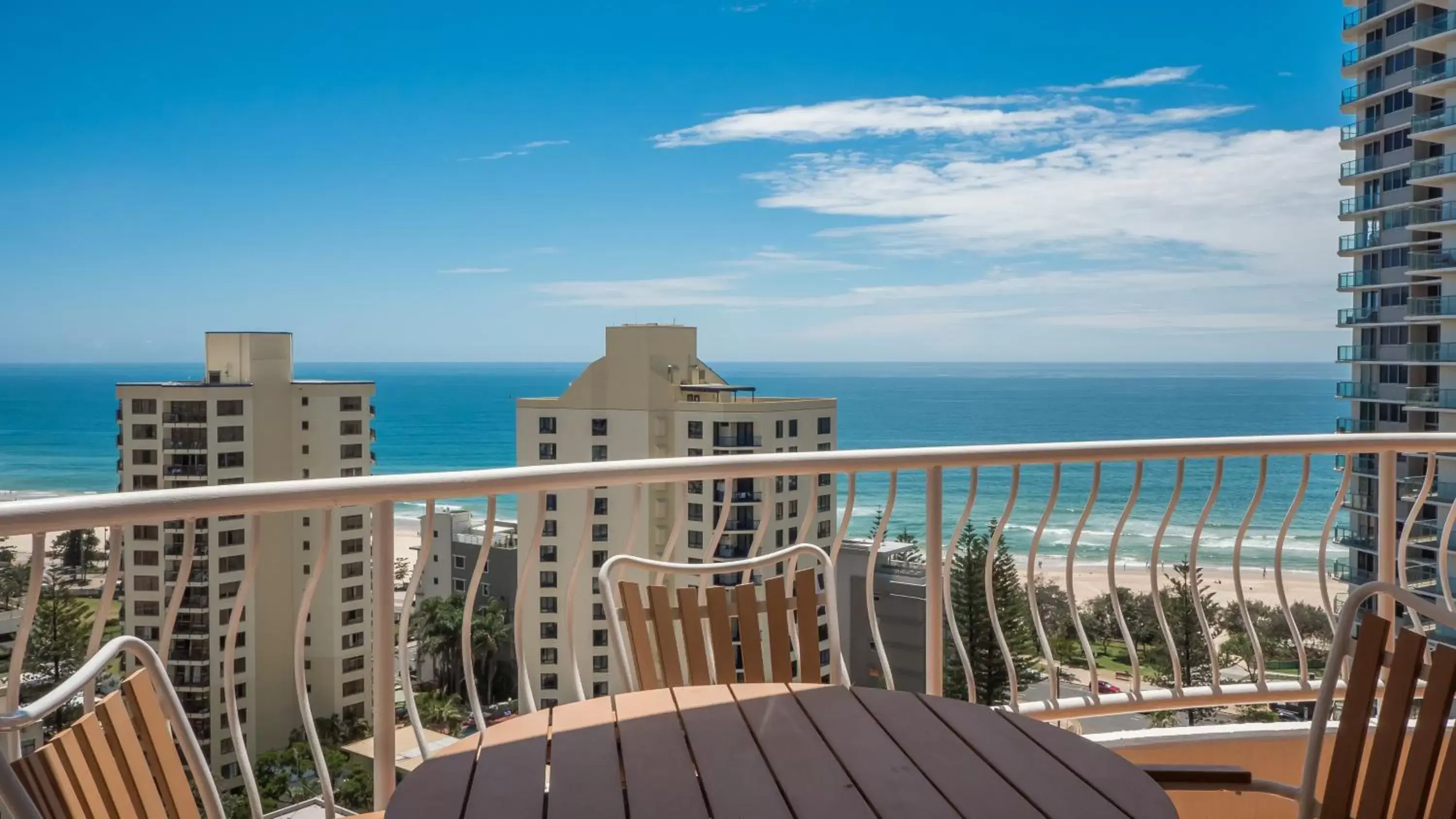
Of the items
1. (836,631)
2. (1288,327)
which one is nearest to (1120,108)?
(1288,327)

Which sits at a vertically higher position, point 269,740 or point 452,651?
point 452,651

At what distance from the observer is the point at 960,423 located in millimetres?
51062

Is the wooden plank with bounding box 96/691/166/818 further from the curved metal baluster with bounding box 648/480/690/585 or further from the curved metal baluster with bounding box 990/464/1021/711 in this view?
the curved metal baluster with bounding box 990/464/1021/711

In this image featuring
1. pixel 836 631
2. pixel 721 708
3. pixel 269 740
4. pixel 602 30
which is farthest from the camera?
pixel 602 30

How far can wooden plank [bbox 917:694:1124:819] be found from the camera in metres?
1.29

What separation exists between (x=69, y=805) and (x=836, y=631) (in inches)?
54.7

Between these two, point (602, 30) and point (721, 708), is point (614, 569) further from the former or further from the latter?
point (602, 30)

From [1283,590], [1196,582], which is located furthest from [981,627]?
[1283,590]

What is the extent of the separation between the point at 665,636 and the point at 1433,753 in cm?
134

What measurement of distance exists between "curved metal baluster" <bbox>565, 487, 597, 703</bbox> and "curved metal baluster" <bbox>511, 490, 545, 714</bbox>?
103 millimetres

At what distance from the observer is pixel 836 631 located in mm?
2133

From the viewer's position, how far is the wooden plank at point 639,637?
206 cm

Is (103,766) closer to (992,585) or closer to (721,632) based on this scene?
(721,632)

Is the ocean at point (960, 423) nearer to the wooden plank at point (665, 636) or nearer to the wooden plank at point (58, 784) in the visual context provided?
the wooden plank at point (665, 636)
